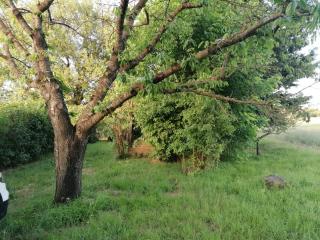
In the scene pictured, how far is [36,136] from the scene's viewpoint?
39.9 feet

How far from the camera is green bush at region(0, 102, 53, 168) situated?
10172mm

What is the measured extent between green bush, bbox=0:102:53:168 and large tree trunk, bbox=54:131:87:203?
394 cm

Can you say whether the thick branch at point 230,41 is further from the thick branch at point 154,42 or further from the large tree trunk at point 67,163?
the large tree trunk at point 67,163

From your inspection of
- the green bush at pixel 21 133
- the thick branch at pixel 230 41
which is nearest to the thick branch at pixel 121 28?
the thick branch at pixel 230 41

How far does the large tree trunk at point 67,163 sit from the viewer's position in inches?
224

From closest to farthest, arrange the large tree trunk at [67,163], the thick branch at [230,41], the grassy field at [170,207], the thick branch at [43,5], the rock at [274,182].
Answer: the thick branch at [230,41] < the grassy field at [170,207] < the large tree trunk at [67,163] < the thick branch at [43,5] < the rock at [274,182]

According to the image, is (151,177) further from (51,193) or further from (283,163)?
A: (283,163)

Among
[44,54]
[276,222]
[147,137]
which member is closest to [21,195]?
[44,54]

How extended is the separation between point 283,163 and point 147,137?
14.5 ft

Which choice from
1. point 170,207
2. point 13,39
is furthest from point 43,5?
point 170,207

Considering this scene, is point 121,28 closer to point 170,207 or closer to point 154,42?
point 154,42

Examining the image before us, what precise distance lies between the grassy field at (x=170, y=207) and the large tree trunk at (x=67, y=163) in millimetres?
285

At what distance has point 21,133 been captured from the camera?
10953 millimetres

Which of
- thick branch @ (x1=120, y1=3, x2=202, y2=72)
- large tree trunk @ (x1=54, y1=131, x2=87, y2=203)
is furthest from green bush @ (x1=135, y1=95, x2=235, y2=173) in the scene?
large tree trunk @ (x1=54, y1=131, x2=87, y2=203)
